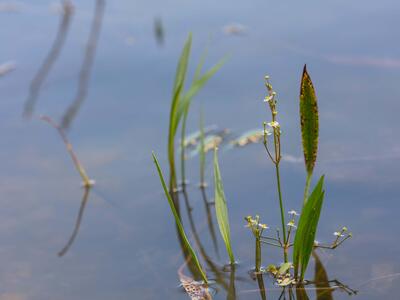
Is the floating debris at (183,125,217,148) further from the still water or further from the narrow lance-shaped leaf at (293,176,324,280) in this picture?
the narrow lance-shaped leaf at (293,176,324,280)

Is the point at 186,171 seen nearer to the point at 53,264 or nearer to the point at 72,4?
the point at 53,264

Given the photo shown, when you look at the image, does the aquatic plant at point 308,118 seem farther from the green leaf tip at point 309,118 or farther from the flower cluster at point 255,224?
the flower cluster at point 255,224

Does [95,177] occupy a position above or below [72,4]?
below

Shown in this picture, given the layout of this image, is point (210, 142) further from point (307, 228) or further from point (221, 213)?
point (307, 228)

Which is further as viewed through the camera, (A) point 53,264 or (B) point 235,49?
(B) point 235,49

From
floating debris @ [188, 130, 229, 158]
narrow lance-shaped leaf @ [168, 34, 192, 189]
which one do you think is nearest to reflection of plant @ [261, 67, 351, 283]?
narrow lance-shaped leaf @ [168, 34, 192, 189]

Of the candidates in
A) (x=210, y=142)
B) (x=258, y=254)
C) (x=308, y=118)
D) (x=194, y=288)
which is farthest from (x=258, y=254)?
(x=210, y=142)

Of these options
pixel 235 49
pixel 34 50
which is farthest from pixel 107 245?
pixel 34 50
